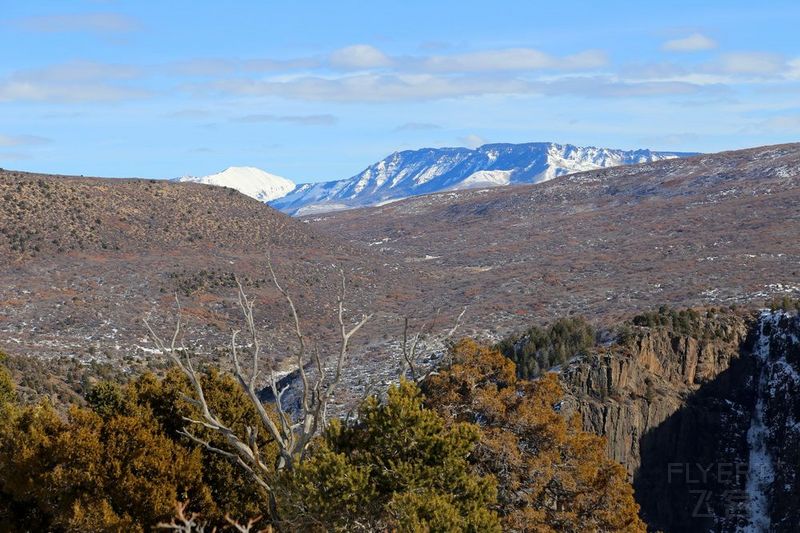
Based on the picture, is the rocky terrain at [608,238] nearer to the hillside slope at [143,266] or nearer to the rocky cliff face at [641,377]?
the hillside slope at [143,266]

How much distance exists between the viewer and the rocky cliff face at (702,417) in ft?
98.5

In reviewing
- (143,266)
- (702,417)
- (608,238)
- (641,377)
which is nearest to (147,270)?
(143,266)

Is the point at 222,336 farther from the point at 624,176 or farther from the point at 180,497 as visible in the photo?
the point at 624,176

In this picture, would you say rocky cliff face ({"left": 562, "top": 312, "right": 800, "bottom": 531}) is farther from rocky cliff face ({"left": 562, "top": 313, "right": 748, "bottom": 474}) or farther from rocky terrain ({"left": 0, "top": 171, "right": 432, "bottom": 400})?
rocky terrain ({"left": 0, "top": 171, "right": 432, "bottom": 400})

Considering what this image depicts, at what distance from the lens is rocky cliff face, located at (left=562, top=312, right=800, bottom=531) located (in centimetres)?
3003

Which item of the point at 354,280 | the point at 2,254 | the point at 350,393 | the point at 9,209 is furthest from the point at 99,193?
the point at 350,393

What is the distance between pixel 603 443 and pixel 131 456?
9442mm

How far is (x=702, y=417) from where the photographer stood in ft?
109

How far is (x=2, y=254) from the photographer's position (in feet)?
214

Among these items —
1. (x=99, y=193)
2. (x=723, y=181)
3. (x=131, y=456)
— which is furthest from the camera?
→ (x=723, y=181)

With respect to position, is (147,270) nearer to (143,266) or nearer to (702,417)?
(143,266)

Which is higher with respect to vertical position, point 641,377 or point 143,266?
point 143,266

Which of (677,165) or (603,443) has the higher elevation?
(677,165)

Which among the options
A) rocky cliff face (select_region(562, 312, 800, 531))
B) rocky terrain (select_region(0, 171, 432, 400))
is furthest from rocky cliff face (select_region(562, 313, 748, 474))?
rocky terrain (select_region(0, 171, 432, 400))
